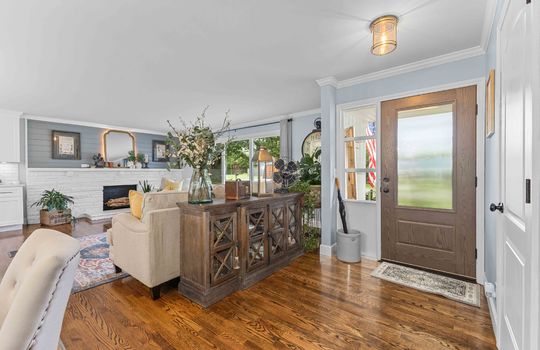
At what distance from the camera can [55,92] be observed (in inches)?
146

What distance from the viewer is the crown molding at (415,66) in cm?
250

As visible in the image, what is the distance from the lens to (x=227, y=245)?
2.29 m

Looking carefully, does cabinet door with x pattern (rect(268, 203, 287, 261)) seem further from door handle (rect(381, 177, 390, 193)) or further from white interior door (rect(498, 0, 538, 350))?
white interior door (rect(498, 0, 538, 350))

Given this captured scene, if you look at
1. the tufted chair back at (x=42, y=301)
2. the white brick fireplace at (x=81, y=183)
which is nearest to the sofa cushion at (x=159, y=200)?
the tufted chair back at (x=42, y=301)

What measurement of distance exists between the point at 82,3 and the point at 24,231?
16.4ft

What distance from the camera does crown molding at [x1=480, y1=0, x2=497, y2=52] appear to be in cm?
182

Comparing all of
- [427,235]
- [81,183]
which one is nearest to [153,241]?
[427,235]

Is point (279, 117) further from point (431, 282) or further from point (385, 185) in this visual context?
point (431, 282)

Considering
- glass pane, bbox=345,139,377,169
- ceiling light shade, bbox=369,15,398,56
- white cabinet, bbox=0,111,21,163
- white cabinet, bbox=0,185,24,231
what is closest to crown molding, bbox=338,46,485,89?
glass pane, bbox=345,139,377,169

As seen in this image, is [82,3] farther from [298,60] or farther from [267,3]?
[298,60]

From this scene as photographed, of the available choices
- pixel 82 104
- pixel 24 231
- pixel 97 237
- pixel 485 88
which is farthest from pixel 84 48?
pixel 24 231

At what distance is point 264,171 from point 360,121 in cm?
149

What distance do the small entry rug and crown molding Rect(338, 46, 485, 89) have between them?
3.68 metres

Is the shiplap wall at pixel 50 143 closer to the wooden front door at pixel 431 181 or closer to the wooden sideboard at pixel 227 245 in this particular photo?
the wooden sideboard at pixel 227 245
